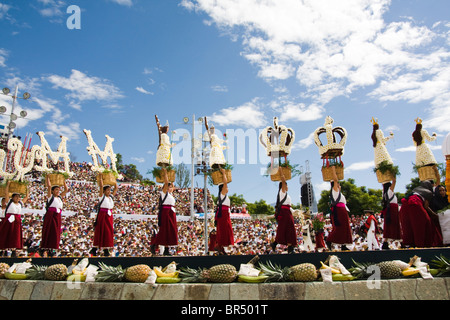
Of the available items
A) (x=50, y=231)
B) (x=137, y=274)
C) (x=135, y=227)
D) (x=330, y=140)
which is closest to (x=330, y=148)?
(x=330, y=140)

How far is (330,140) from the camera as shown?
8398mm

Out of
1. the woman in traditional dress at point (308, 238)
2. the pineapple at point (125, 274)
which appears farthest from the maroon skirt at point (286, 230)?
the woman in traditional dress at point (308, 238)

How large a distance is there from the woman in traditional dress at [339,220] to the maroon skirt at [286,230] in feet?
3.12

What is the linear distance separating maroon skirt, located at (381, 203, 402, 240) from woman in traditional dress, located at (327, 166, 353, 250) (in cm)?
143

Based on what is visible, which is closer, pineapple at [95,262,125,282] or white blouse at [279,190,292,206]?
pineapple at [95,262,125,282]

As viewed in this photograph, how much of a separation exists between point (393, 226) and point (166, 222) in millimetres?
5948

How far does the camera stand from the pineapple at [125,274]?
16.9 feet

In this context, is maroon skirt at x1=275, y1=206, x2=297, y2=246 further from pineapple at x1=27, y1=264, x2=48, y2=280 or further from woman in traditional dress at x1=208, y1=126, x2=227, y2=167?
pineapple at x1=27, y1=264, x2=48, y2=280

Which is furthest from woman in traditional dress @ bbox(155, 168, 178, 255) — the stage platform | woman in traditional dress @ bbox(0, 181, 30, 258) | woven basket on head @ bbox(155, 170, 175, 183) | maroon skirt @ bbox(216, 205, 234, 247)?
woman in traditional dress @ bbox(0, 181, 30, 258)

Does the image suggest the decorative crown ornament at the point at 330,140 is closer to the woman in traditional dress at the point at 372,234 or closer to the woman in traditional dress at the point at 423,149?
the woman in traditional dress at the point at 423,149

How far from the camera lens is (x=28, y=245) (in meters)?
14.0

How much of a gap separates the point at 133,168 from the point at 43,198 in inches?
1436

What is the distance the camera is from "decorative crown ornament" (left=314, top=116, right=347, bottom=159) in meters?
8.32
